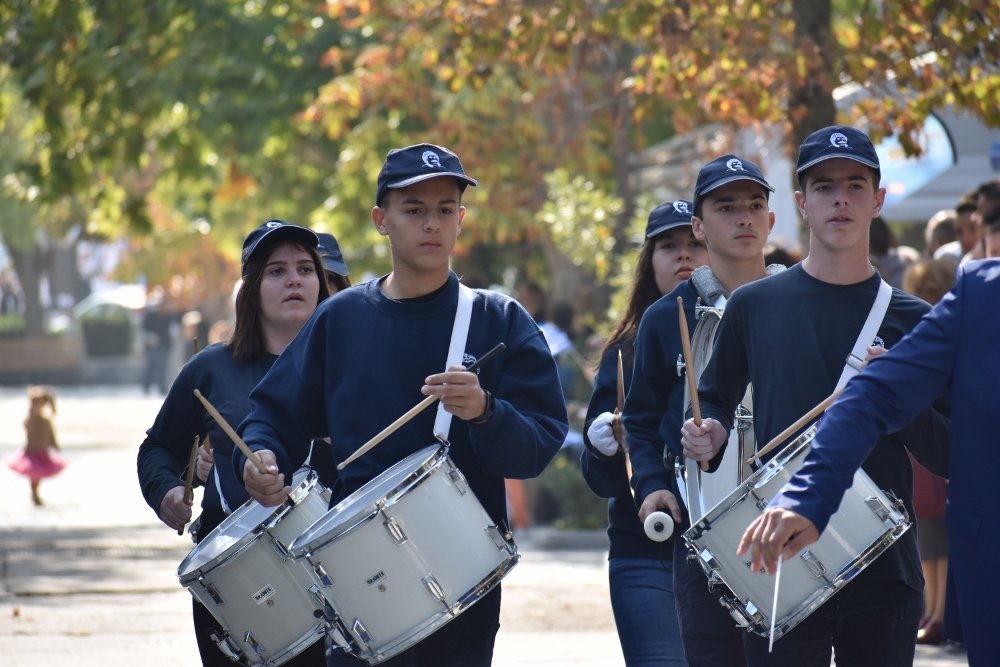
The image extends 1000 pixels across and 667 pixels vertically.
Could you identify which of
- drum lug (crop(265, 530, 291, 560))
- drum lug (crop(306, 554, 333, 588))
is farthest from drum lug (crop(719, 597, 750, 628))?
drum lug (crop(265, 530, 291, 560))

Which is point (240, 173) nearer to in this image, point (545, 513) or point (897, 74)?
point (545, 513)

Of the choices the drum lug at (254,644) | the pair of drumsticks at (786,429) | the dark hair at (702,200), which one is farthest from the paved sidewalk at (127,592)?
the pair of drumsticks at (786,429)

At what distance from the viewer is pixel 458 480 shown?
178 inches

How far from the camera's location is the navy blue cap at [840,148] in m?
4.69

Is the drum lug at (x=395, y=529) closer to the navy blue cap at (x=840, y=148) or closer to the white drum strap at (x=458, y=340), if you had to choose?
the white drum strap at (x=458, y=340)

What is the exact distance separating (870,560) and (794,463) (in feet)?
0.95

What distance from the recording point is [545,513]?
1489 centimetres

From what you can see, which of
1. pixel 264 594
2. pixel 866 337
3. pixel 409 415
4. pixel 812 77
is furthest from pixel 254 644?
pixel 812 77

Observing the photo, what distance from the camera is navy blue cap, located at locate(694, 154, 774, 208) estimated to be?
543cm

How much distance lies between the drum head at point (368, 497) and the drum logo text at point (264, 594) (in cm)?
53

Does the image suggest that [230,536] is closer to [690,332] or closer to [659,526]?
[659,526]

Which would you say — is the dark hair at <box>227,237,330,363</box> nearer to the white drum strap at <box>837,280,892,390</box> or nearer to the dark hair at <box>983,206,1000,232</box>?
the white drum strap at <box>837,280,892,390</box>

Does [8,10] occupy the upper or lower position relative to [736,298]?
upper

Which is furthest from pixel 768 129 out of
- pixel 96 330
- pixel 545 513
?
pixel 96 330
